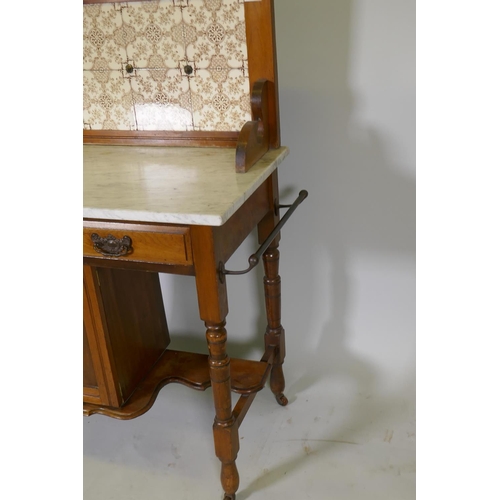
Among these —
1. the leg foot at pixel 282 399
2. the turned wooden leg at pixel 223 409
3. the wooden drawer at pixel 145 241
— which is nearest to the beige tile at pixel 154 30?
the wooden drawer at pixel 145 241

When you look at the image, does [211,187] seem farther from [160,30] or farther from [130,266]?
[160,30]

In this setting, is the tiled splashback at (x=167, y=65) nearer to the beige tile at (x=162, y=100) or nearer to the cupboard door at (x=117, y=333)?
the beige tile at (x=162, y=100)

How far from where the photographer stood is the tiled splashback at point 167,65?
142cm

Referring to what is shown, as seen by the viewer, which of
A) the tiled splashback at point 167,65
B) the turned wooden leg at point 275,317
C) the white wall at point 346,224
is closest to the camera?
the tiled splashback at point 167,65

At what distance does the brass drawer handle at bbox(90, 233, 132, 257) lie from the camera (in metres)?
1.19

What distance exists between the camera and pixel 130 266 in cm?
125

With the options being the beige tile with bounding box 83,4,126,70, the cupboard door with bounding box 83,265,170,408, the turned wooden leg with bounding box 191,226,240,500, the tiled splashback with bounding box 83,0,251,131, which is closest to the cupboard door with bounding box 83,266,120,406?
the cupboard door with bounding box 83,265,170,408

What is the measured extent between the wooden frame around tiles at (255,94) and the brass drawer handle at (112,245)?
30cm

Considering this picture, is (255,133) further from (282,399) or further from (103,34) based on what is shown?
(282,399)

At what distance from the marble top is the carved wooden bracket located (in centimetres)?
2

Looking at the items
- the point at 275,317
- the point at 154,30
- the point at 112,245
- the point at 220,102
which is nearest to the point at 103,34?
the point at 154,30

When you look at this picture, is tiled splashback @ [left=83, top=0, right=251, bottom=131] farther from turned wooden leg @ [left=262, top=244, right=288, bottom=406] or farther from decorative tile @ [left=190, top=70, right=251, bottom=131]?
turned wooden leg @ [left=262, top=244, right=288, bottom=406]

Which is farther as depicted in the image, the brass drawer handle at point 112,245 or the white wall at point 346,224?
the white wall at point 346,224
